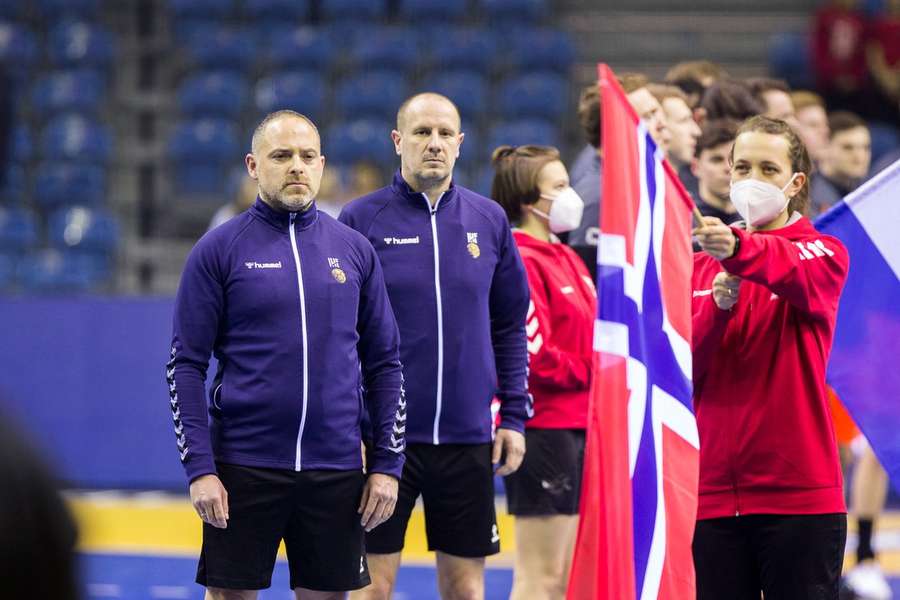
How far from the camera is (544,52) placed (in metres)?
11.9

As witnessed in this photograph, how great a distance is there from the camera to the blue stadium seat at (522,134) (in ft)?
36.1

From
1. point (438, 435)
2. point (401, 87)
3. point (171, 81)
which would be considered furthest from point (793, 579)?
point (171, 81)

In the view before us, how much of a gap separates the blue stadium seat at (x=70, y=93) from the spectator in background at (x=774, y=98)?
7.55 meters

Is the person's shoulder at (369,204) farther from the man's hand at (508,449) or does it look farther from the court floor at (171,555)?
the court floor at (171,555)

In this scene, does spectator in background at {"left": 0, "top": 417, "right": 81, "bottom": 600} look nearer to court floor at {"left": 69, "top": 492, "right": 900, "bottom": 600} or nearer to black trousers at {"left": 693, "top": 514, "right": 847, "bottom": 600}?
black trousers at {"left": 693, "top": 514, "right": 847, "bottom": 600}

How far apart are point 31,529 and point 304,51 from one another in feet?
38.7

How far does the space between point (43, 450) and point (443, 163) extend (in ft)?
11.5

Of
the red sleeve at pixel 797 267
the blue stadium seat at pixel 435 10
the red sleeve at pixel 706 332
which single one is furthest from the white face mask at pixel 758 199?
the blue stadium seat at pixel 435 10

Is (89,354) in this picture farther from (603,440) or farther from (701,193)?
(603,440)

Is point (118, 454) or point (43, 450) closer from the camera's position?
point (43, 450)

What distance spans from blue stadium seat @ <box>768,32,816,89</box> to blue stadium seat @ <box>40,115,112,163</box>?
586cm

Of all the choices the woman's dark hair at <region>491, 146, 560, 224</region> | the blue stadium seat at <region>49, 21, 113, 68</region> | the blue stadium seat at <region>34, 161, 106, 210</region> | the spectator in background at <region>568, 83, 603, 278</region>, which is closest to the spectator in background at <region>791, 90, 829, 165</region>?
the spectator in background at <region>568, 83, 603, 278</region>

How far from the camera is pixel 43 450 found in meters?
0.64

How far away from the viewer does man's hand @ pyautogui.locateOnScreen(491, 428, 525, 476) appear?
4188 mm
